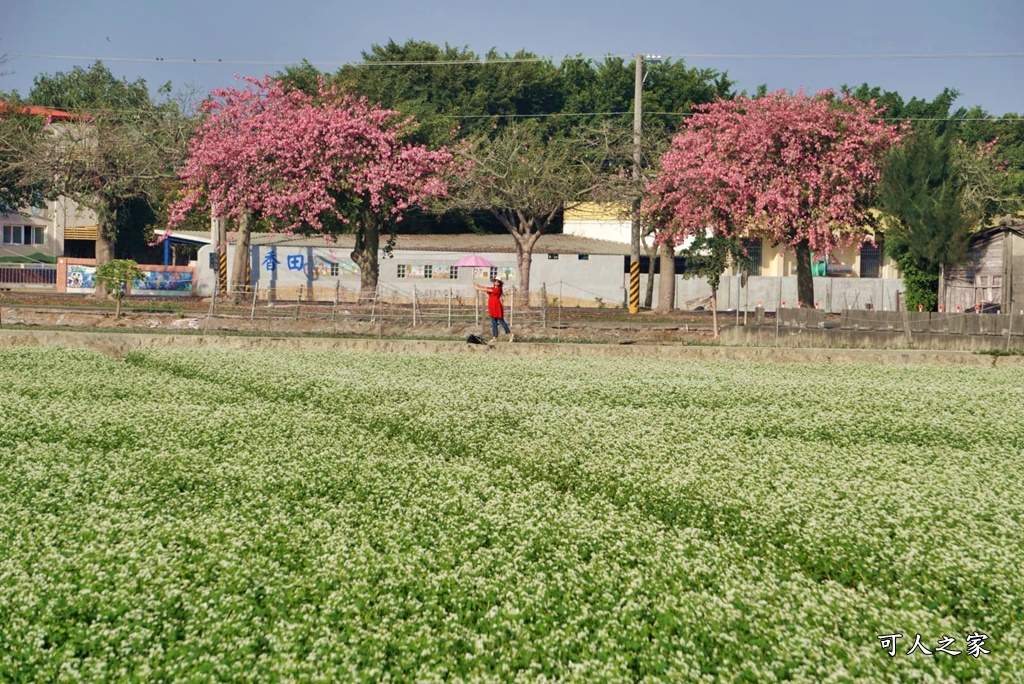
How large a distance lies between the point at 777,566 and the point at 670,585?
107 centimetres

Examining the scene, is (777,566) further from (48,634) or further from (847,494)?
(48,634)

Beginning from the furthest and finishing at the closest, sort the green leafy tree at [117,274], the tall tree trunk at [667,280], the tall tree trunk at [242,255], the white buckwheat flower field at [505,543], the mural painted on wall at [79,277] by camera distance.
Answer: the mural painted on wall at [79,277] < the tall tree trunk at [242,255] < the tall tree trunk at [667,280] < the green leafy tree at [117,274] < the white buckwheat flower field at [505,543]

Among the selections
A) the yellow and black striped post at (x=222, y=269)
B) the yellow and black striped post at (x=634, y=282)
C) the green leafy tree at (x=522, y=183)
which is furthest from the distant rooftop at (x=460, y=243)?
the yellow and black striped post at (x=634, y=282)

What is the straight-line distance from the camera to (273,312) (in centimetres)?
4231

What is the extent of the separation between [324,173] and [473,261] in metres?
14.8

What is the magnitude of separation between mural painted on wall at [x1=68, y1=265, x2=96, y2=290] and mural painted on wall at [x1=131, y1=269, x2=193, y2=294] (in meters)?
3.27

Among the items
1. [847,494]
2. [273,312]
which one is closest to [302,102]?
[273,312]

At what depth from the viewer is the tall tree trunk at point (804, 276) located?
50.7 m

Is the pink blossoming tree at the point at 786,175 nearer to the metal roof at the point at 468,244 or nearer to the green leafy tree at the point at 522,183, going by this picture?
the green leafy tree at the point at 522,183

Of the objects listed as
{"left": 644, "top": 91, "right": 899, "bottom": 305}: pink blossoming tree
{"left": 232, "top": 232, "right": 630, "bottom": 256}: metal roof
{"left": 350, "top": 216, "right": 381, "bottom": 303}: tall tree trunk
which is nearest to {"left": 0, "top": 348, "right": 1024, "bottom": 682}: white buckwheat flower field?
{"left": 644, "top": 91, "right": 899, "bottom": 305}: pink blossoming tree

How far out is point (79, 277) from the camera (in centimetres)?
6538

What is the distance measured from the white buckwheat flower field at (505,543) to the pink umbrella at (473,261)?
46139mm

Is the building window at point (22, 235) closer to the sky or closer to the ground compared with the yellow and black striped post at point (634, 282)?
closer to the sky

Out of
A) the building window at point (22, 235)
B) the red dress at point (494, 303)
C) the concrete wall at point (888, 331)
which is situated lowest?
the concrete wall at point (888, 331)
